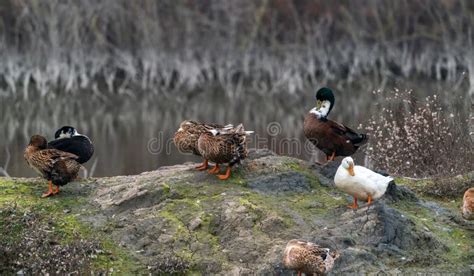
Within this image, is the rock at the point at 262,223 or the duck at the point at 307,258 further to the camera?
the rock at the point at 262,223

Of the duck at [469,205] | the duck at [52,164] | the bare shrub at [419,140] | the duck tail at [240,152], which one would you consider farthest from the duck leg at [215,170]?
the bare shrub at [419,140]

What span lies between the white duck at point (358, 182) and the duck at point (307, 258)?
4.16 feet

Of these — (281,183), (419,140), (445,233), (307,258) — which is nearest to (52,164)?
(281,183)

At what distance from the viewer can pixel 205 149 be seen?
10.9 m

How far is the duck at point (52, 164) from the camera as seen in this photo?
10.8 metres

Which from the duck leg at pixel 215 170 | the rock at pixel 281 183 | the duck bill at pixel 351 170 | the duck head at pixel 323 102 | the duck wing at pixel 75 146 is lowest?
the rock at pixel 281 183

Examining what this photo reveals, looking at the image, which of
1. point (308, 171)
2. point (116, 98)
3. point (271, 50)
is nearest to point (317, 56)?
point (271, 50)

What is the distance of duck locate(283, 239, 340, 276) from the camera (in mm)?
8875

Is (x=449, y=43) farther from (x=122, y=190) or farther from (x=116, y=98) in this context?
(x=122, y=190)

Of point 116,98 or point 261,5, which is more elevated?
point 261,5

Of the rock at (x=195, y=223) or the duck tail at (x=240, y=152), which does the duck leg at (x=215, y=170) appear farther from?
the rock at (x=195, y=223)

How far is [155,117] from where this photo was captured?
98.7 ft

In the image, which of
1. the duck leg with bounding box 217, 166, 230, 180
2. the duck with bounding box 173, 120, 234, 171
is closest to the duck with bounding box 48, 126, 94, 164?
the duck with bounding box 173, 120, 234, 171

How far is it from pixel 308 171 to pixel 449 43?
26153mm
